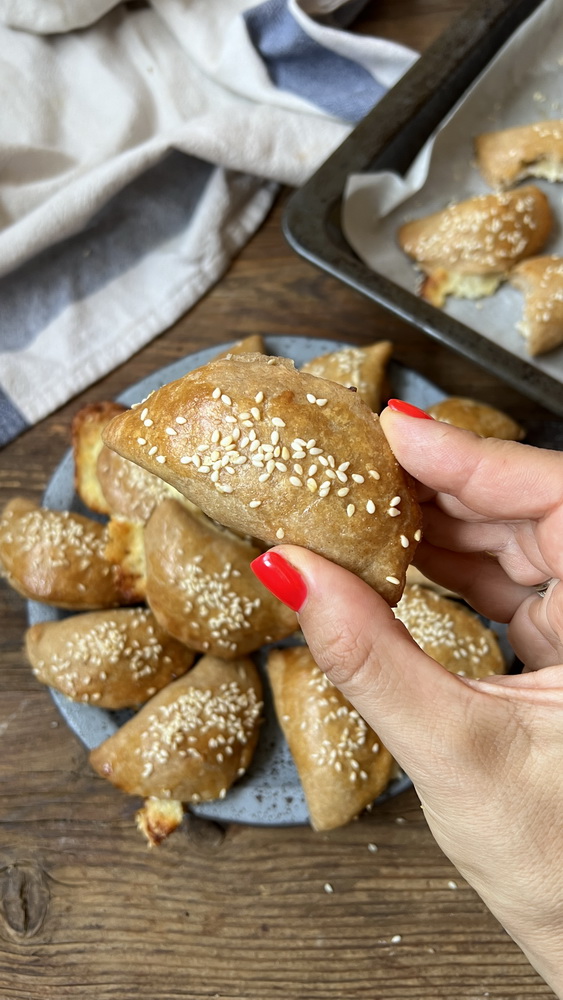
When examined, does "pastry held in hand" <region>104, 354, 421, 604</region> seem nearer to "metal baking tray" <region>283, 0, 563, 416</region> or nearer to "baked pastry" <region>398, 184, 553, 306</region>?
"metal baking tray" <region>283, 0, 563, 416</region>

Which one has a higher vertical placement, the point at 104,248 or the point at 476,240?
the point at 476,240

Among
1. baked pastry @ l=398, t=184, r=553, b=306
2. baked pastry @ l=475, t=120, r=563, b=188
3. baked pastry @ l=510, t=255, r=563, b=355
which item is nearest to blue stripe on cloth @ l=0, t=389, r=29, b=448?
baked pastry @ l=398, t=184, r=553, b=306

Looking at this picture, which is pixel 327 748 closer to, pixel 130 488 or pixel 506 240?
pixel 130 488

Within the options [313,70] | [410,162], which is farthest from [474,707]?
[313,70]

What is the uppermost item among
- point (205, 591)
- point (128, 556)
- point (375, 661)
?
point (375, 661)

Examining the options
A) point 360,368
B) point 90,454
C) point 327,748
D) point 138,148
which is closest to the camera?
point 327,748

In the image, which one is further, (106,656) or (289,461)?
(106,656)

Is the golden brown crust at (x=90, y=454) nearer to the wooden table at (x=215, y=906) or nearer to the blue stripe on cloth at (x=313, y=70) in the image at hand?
the wooden table at (x=215, y=906)
